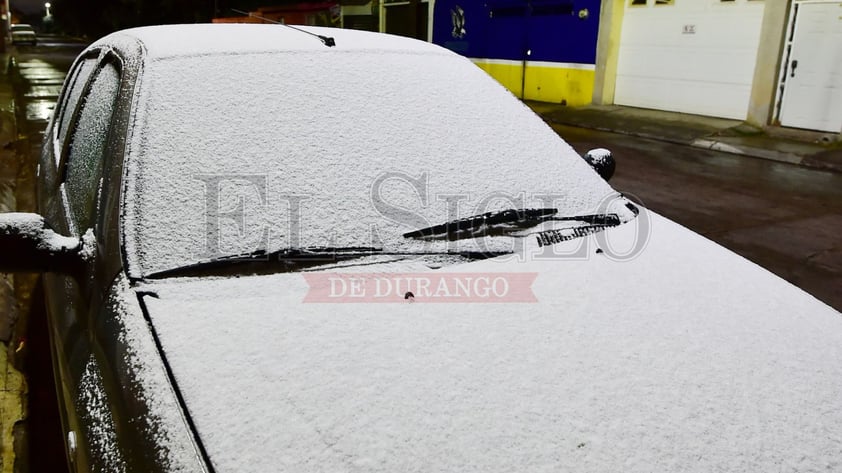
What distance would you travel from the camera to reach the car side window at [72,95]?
10.0 ft

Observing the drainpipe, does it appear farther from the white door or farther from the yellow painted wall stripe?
the white door

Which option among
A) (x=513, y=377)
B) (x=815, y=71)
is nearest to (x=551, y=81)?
(x=815, y=71)

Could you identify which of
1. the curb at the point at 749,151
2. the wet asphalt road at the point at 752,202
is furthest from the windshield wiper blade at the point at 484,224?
the curb at the point at 749,151

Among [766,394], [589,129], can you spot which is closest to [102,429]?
[766,394]

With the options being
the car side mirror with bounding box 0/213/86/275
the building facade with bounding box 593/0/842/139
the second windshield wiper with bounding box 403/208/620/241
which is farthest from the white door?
the car side mirror with bounding box 0/213/86/275

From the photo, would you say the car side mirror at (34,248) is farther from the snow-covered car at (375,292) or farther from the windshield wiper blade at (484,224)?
the windshield wiper blade at (484,224)

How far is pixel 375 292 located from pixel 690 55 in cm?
1318

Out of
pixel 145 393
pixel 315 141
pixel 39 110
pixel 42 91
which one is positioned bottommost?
pixel 39 110

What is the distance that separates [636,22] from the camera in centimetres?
1423

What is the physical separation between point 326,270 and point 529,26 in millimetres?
16014

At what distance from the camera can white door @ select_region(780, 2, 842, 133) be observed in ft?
35.7

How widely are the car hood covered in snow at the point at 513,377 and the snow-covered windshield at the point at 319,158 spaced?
0.17 m

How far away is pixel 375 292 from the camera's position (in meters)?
1.73

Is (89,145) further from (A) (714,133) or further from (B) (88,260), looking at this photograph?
(A) (714,133)
